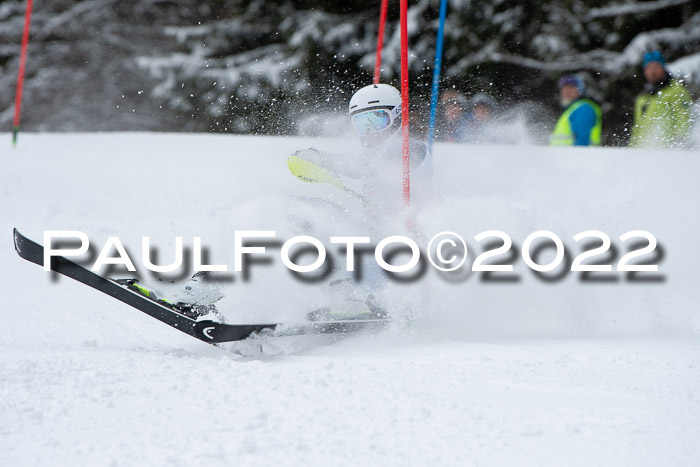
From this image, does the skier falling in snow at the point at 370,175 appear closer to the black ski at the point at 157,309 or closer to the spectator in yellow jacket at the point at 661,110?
the black ski at the point at 157,309

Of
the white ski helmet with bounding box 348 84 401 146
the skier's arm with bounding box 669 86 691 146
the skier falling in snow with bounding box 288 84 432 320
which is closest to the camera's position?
the skier falling in snow with bounding box 288 84 432 320

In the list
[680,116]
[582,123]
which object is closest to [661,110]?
[680,116]

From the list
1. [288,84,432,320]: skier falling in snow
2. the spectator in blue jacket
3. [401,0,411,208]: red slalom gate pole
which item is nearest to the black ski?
[288,84,432,320]: skier falling in snow

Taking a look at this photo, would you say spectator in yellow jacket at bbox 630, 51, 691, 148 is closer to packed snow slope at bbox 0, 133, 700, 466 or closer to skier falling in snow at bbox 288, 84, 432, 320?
packed snow slope at bbox 0, 133, 700, 466

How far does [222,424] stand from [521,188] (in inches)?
160

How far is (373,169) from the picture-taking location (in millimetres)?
3969

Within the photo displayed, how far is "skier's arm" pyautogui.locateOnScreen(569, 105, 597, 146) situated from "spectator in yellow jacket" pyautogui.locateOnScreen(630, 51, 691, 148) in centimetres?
63

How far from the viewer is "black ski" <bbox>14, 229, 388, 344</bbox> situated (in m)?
3.21

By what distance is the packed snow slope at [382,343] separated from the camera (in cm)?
211

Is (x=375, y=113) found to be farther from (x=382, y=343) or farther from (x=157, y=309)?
(x=157, y=309)

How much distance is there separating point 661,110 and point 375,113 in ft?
12.4

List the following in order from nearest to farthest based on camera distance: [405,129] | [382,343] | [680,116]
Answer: [382,343]
[405,129]
[680,116]

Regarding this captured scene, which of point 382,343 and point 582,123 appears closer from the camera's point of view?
point 382,343

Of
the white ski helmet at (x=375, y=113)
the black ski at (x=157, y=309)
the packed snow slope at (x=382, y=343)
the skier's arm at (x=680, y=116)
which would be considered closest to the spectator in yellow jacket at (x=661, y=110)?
the skier's arm at (x=680, y=116)
